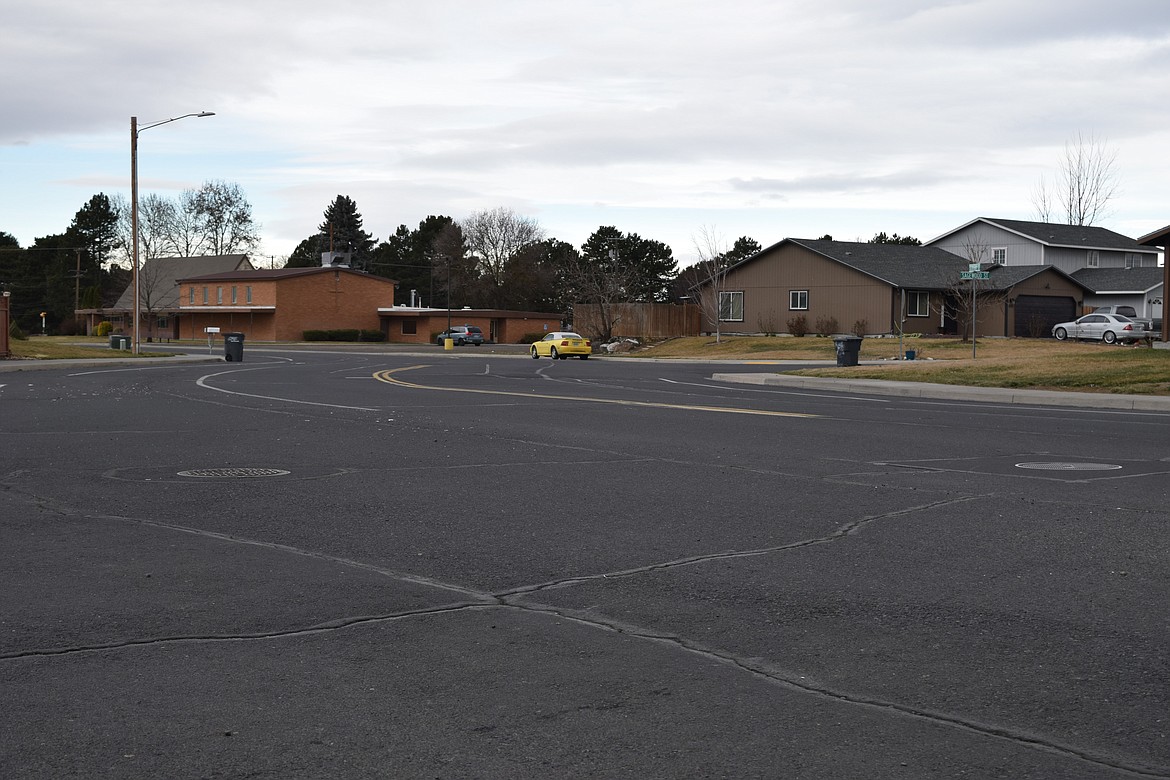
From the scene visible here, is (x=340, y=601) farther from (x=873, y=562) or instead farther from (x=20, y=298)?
(x=20, y=298)

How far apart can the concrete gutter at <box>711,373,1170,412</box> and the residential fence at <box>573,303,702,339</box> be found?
39.2 metres

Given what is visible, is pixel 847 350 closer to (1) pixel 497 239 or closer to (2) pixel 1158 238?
(2) pixel 1158 238

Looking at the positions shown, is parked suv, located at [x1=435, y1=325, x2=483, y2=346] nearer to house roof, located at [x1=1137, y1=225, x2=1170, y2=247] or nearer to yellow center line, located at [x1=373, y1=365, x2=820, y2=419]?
house roof, located at [x1=1137, y1=225, x2=1170, y2=247]

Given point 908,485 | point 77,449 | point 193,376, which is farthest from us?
point 193,376

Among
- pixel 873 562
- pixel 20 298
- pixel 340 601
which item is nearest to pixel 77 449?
pixel 340 601

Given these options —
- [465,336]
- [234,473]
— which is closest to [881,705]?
[234,473]

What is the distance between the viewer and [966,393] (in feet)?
84.6

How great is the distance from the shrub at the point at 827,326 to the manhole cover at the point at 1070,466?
169 feet

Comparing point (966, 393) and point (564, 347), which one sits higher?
point (564, 347)

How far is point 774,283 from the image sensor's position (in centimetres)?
6706

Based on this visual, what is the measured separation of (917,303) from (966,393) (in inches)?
1535

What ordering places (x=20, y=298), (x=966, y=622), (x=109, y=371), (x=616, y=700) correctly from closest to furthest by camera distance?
(x=616, y=700), (x=966, y=622), (x=109, y=371), (x=20, y=298)

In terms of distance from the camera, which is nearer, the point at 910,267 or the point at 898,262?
the point at 910,267

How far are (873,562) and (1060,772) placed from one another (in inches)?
139
